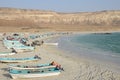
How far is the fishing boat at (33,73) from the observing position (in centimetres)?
2147

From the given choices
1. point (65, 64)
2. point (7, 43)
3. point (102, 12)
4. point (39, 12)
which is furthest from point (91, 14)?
point (65, 64)

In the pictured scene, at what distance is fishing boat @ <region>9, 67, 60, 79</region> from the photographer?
21.5m

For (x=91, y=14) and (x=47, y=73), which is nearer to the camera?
(x=47, y=73)

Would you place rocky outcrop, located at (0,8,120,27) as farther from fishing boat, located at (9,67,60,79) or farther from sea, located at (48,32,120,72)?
fishing boat, located at (9,67,60,79)

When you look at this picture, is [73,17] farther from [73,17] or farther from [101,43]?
[101,43]

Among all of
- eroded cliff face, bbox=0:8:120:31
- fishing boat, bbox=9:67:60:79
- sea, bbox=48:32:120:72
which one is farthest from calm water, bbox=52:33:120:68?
eroded cliff face, bbox=0:8:120:31

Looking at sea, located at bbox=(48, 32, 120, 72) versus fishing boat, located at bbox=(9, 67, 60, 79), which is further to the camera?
sea, located at bbox=(48, 32, 120, 72)

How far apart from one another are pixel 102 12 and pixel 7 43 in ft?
492

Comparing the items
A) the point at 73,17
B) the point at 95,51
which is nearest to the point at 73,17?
the point at 73,17

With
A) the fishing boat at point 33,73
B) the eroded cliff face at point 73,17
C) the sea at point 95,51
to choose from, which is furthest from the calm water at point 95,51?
the eroded cliff face at point 73,17

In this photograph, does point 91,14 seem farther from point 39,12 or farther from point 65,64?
point 65,64

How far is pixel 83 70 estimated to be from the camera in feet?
84.3

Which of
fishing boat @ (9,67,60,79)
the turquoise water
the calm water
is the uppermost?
fishing boat @ (9,67,60,79)

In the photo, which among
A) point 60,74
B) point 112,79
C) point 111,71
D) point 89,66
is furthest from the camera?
point 89,66
